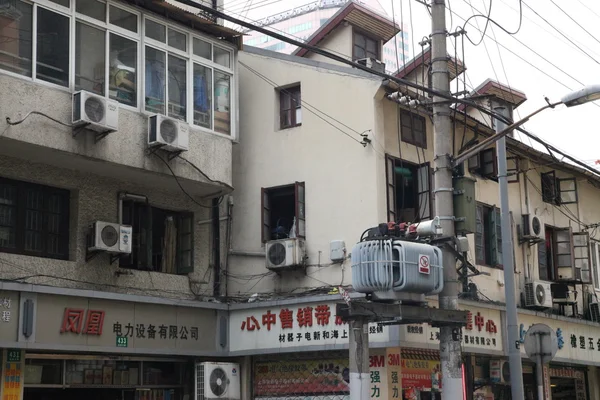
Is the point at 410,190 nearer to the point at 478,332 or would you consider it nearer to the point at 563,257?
the point at 478,332

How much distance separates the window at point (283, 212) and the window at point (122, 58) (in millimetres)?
1887

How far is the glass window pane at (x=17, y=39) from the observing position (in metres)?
15.1

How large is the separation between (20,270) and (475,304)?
365 inches

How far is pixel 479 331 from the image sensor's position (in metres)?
19.7

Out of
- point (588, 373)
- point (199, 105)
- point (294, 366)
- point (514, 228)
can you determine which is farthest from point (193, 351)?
point (588, 373)

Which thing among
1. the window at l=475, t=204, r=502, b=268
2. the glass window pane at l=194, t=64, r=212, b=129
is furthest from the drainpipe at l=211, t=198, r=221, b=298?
the window at l=475, t=204, r=502, b=268

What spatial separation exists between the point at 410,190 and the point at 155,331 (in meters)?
6.23

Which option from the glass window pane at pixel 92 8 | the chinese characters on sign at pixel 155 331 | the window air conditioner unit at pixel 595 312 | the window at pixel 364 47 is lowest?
the chinese characters on sign at pixel 155 331

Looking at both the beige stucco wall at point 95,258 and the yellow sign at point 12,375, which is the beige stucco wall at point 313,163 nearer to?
the beige stucco wall at point 95,258

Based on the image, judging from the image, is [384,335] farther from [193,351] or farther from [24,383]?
[24,383]

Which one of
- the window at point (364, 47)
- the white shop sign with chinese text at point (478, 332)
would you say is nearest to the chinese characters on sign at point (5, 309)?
the white shop sign with chinese text at point (478, 332)

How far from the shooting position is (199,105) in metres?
18.5

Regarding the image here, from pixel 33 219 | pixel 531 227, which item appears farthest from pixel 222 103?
pixel 531 227

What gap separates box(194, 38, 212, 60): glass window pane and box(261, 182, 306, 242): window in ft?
10.2
